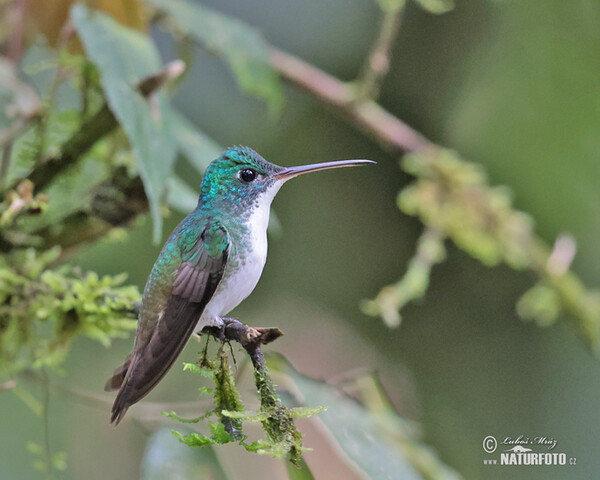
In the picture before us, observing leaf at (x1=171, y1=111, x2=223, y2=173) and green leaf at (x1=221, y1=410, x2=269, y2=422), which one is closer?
green leaf at (x1=221, y1=410, x2=269, y2=422)

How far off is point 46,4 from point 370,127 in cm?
86

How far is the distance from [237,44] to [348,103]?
0.44 meters

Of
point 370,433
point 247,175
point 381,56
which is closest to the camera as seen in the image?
point 247,175

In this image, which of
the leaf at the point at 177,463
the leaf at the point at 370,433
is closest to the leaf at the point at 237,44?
the leaf at the point at 370,433

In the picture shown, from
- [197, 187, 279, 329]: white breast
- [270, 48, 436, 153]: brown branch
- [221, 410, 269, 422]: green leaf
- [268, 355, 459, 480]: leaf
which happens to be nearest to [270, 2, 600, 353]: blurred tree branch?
[270, 48, 436, 153]: brown branch

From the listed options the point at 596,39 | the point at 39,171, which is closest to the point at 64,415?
the point at 39,171

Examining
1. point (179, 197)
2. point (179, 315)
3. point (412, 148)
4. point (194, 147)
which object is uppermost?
point (412, 148)

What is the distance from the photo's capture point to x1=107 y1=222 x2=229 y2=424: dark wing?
0.85 metres

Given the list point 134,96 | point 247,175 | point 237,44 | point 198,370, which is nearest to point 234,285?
point 198,370

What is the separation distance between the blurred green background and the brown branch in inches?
14.5

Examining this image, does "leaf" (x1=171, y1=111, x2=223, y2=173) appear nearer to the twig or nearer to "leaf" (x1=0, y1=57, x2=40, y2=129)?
"leaf" (x1=0, y1=57, x2=40, y2=129)

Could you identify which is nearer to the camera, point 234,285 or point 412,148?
point 234,285

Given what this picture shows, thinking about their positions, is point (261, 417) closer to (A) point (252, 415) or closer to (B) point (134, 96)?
(A) point (252, 415)

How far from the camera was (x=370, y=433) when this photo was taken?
126cm
